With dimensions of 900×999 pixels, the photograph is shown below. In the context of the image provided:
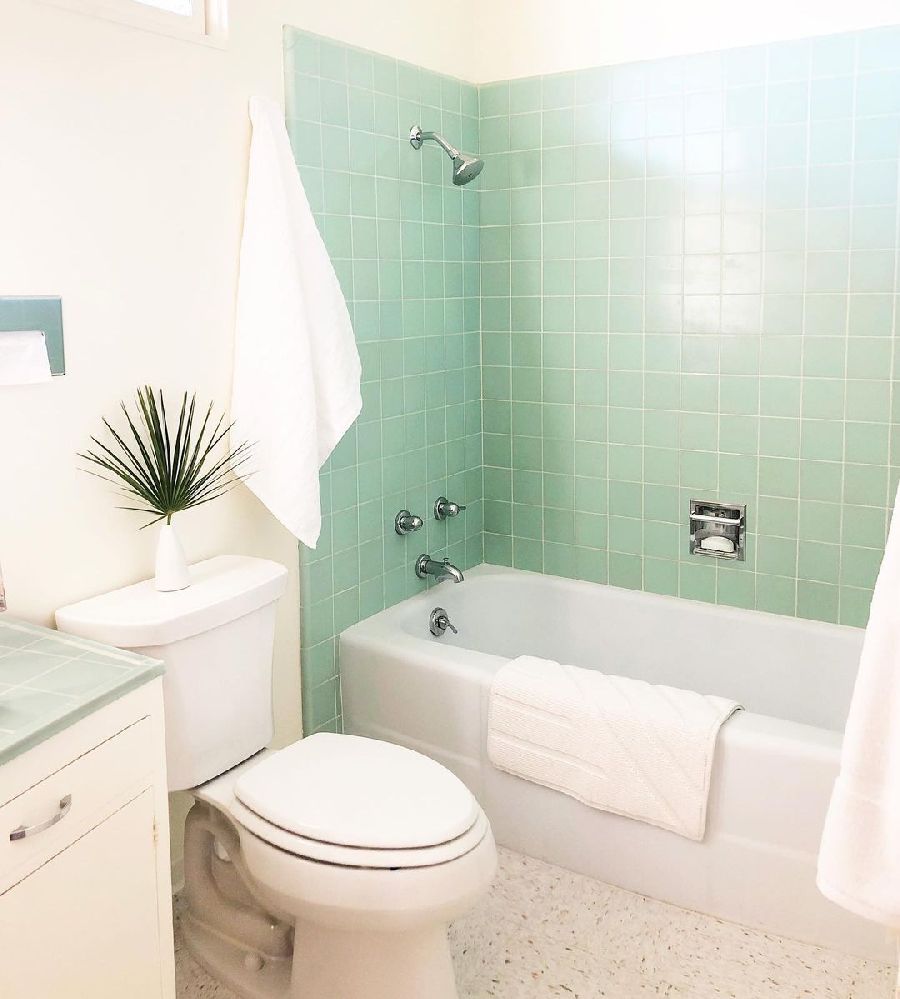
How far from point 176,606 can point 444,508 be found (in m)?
1.21

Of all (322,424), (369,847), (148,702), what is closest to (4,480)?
(148,702)

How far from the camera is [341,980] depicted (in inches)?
74.9

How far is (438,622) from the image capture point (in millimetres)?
2986

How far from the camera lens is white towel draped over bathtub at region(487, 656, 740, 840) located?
2.22 meters

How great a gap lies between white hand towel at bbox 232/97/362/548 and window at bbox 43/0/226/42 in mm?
173

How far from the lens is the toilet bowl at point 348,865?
1770mm

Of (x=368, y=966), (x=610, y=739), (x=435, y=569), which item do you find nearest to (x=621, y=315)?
(x=435, y=569)

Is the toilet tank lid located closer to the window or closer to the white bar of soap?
the window

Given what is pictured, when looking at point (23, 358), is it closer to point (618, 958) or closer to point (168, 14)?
point (168, 14)

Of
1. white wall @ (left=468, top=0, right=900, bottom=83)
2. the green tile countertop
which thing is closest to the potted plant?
the green tile countertop

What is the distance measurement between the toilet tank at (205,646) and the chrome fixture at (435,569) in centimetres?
85

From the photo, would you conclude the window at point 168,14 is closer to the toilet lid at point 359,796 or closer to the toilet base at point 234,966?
the toilet lid at point 359,796

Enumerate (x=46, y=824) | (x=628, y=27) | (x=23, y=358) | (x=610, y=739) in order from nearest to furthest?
(x=46, y=824) → (x=23, y=358) → (x=610, y=739) → (x=628, y=27)

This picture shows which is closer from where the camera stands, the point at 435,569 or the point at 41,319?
the point at 41,319
